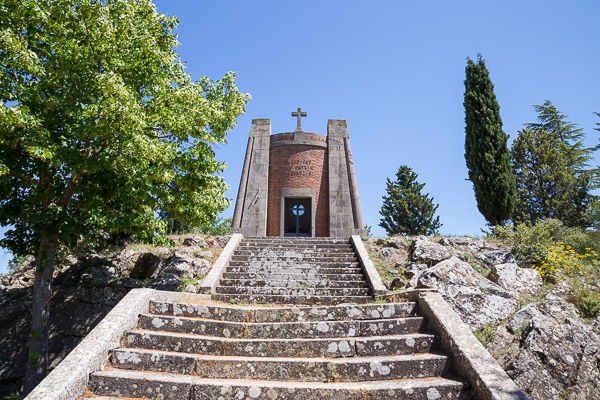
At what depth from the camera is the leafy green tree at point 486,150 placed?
17.3 m

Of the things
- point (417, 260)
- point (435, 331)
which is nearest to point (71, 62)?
point (435, 331)

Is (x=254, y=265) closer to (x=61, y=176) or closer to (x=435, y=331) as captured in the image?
(x=61, y=176)

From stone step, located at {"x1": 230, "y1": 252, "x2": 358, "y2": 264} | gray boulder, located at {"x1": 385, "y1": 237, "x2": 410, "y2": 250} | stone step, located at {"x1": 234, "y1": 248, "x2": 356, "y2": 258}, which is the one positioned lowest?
stone step, located at {"x1": 230, "y1": 252, "x2": 358, "y2": 264}

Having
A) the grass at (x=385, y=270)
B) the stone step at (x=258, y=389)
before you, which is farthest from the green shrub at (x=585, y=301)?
the stone step at (x=258, y=389)

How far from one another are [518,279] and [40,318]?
35.6 feet

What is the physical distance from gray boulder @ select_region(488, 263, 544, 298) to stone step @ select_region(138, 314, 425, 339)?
402cm

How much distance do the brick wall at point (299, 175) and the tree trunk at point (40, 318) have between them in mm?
8871

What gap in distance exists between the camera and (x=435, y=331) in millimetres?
5180

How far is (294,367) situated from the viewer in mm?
4504

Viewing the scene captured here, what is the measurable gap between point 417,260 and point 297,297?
4509 millimetres

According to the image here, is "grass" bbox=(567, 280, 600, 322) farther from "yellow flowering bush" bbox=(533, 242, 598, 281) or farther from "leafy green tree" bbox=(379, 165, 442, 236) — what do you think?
"leafy green tree" bbox=(379, 165, 442, 236)

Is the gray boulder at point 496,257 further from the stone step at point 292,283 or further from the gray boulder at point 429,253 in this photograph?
the stone step at point 292,283

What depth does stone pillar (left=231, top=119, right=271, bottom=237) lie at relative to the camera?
1562 centimetres

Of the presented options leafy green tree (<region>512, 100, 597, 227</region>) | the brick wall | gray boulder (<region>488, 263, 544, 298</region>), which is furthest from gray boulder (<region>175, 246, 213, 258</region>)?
leafy green tree (<region>512, 100, 597, 227</region>)
